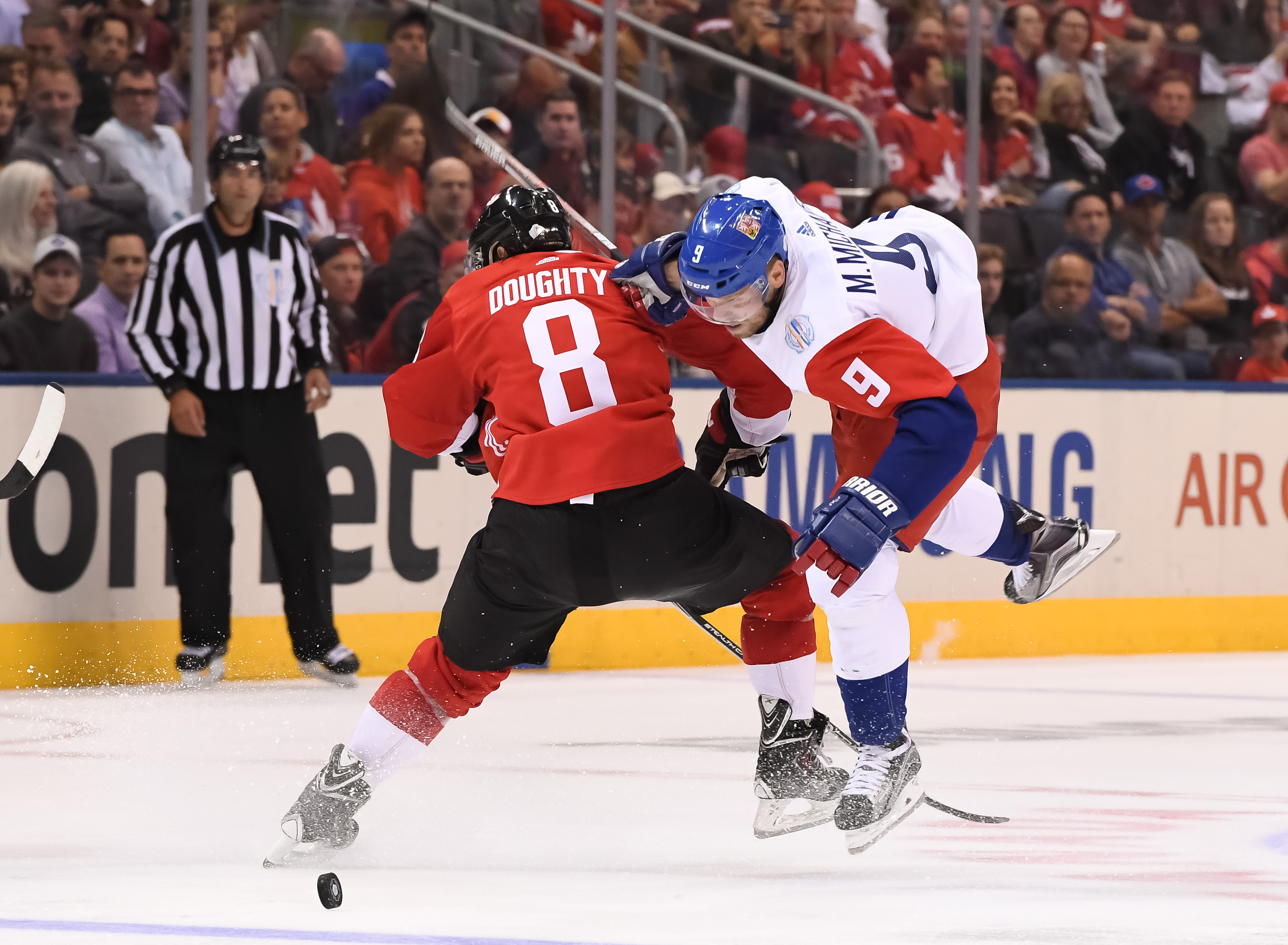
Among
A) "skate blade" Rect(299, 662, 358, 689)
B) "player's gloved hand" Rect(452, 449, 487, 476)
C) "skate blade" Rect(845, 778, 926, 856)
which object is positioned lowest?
"skate blade" Rect(299, 662, 358, 689)

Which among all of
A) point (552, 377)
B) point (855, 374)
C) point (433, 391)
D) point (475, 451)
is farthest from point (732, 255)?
point (475, 451)

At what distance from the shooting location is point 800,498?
21.5 ft

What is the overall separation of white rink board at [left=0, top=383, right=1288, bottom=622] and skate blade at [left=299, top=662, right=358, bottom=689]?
29 centimetres

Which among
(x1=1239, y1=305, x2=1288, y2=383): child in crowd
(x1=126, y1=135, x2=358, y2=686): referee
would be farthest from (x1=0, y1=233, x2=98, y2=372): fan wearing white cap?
(x1=1239, y1=305, x2=1288, y2=383): child in crowd

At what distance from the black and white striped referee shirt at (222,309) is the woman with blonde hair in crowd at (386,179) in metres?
0.49

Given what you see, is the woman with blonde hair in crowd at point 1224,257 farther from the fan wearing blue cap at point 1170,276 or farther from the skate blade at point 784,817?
the skate blade at point 784,817

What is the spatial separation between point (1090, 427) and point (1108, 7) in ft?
6.17

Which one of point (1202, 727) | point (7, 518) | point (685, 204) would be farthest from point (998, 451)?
point (7, 518)

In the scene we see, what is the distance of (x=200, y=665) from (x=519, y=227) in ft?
9.24

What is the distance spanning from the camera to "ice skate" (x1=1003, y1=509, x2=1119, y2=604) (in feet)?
12.9

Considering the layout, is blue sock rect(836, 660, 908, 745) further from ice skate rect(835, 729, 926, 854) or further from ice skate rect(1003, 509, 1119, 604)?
ice skate rect(1003, 509, 1119, 604)

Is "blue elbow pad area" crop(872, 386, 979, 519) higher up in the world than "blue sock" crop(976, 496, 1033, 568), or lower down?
higher up

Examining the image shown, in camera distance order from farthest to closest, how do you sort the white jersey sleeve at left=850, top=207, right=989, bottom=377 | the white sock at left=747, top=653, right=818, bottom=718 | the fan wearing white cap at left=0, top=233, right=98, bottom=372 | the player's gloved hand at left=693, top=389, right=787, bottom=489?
the fan wearing white cap at left=0, top=233, right=98, bottom=372 < the player's gloved hand at left=693, top=389, right=787, bottom=489 < the white sock at left=747, top=653, right=818, bottom=718 < the white jersey sleeve at left=850, top=207, right=989, bottom=377

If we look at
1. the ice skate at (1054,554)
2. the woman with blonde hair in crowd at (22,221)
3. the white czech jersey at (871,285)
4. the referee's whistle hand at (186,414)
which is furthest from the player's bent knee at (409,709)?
the woman with blonde hair in crowd at (22,221)
